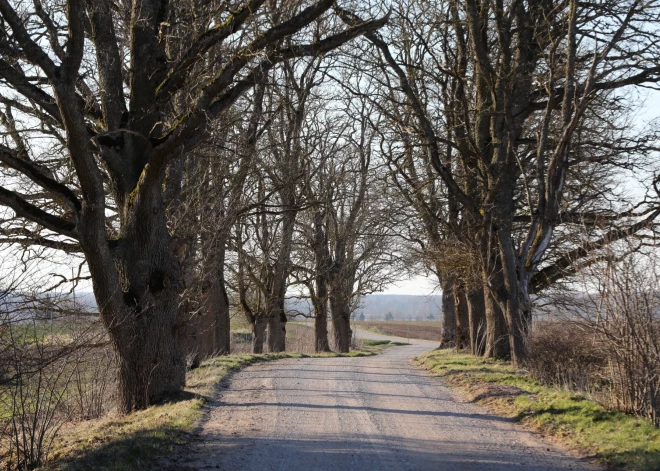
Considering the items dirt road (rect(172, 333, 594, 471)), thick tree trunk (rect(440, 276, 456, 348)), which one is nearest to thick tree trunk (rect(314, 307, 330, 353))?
thick tree trunk (rect(440, 276, 456, 348))

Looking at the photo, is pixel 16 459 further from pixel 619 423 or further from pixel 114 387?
pixel 619 423

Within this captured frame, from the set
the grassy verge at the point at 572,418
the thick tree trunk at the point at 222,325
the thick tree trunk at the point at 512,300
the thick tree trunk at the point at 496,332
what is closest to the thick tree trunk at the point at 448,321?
the thick tree trunk at the point at 222,325

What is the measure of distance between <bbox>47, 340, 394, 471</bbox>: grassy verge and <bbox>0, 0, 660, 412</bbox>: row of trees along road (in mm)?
1021

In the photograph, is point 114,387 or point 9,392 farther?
point 114,387

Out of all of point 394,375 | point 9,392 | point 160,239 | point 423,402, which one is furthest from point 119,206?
point 394,375

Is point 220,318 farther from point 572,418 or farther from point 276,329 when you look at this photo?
point 572,418

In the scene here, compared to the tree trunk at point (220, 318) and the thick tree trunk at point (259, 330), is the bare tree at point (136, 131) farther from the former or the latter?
the thick tree trunk at point (259, 330)

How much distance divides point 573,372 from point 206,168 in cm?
1077

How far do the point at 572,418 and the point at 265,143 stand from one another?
1585 centimetres

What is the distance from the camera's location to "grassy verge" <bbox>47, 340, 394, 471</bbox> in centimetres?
649

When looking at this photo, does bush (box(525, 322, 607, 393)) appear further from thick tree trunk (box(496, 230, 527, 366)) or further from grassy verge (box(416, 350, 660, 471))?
thick tree trunk (box(496, 230, 527, 366))

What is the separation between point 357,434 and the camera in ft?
26.7

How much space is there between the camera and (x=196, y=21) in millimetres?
11445

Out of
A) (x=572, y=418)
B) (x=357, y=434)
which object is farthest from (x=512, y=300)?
(x=357, y=434)
